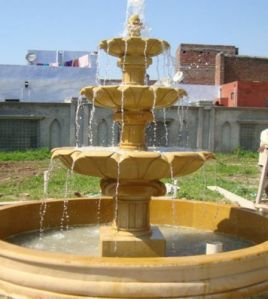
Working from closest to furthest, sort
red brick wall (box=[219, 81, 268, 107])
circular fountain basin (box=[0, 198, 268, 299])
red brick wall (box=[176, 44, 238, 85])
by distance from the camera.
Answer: circular fountain basin (box=[0, 198, 268, 299]) < red brick wall (box=[219, 81, 268, 107]) < red brick wall (box=[176, 44, 238, 85])

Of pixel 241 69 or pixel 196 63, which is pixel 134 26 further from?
pixel 196 63

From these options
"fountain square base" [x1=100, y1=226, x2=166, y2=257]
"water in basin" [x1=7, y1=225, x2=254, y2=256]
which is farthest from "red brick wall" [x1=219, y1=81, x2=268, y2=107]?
"fountain square base" [x1=100, y1=226, x2=166, y2=257]

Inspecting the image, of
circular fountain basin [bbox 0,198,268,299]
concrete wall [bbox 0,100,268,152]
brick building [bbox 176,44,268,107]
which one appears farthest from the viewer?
brick building [bbox 176,44,268,107]

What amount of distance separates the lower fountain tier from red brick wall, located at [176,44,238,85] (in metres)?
26.6

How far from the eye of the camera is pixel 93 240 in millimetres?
6211

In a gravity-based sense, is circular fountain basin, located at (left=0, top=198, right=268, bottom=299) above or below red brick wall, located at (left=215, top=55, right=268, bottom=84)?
below

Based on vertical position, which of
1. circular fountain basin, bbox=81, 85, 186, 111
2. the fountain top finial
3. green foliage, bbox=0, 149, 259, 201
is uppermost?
the fountain top finial

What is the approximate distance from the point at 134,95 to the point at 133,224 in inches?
50.9

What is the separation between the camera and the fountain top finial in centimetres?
530

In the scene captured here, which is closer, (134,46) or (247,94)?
(134,46)

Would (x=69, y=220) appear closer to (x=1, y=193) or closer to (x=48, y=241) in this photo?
(x=48, y=241)

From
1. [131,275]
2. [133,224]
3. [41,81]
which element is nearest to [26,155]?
[41,81]

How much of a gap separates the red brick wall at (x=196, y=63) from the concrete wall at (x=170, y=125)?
25.8 ft

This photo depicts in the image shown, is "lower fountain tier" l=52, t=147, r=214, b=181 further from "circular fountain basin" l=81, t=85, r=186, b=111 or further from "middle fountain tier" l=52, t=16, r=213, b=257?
"circular fountain basin" l=81, t=85, r=186, b=111
